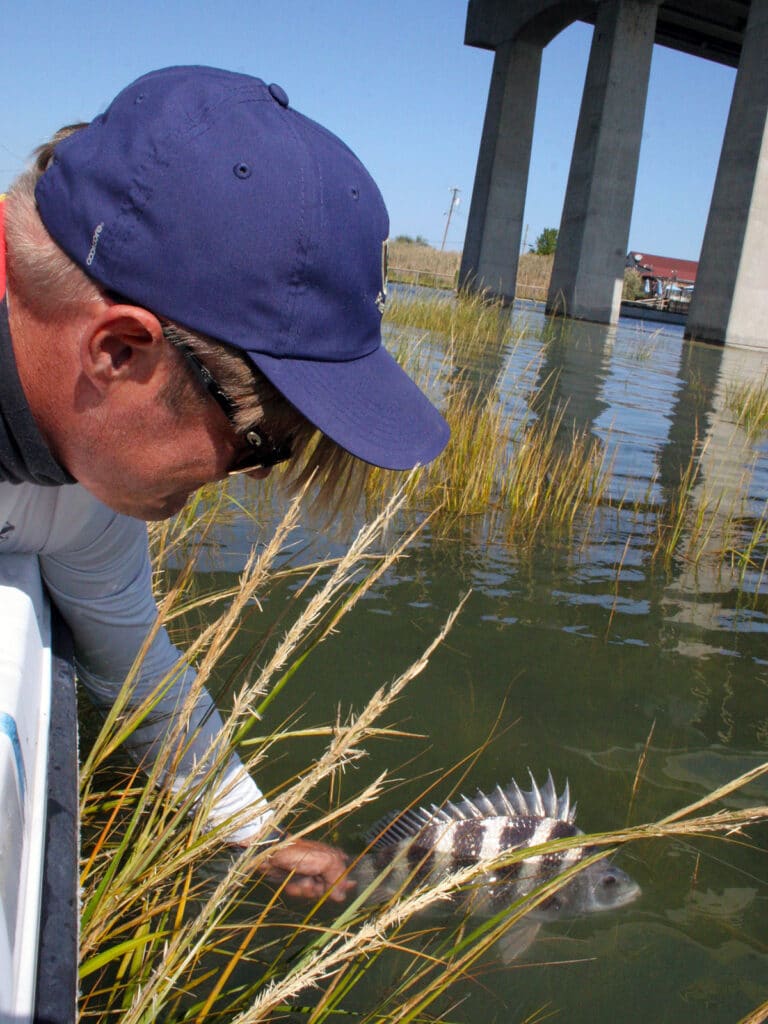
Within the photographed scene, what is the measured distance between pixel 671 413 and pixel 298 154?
817 cm

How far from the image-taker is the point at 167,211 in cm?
123

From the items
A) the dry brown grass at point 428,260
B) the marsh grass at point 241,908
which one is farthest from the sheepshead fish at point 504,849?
the dry brown grass at point 428,260

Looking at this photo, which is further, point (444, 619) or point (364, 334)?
point (444, 619)

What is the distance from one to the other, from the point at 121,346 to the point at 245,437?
0.22 metres

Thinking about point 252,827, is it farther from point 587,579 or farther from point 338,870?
point 587,579

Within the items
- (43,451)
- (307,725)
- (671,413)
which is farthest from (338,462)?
(671,413)

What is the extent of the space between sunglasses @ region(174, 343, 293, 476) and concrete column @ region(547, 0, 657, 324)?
19.6 metres

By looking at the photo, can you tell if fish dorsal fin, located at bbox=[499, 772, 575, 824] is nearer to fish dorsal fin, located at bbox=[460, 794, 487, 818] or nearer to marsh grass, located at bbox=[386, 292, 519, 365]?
fish dorsal fin, located at bbox=[460, 794, 487, 818]

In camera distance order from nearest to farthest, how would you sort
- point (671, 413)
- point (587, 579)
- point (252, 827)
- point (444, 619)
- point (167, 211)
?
1. point (167, 211)
2. point (252, 827)
3. point (444, 619)
4. point (587, 579)
5. point (671, 413)

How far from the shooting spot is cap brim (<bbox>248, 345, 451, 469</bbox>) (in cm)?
130

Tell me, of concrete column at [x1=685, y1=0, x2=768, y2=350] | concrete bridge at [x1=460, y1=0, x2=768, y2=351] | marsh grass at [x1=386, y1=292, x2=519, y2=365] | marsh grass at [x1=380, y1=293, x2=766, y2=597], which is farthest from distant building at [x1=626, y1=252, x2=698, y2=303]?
marsh grass at [x1=380, y1=293, x2=766, y2=597]

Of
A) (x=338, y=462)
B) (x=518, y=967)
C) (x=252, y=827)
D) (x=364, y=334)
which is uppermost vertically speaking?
(x=364, y=334)

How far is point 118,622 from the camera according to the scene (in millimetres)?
1886

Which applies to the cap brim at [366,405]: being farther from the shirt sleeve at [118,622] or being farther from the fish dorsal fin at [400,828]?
the fish dorsal fin at [400,828]
